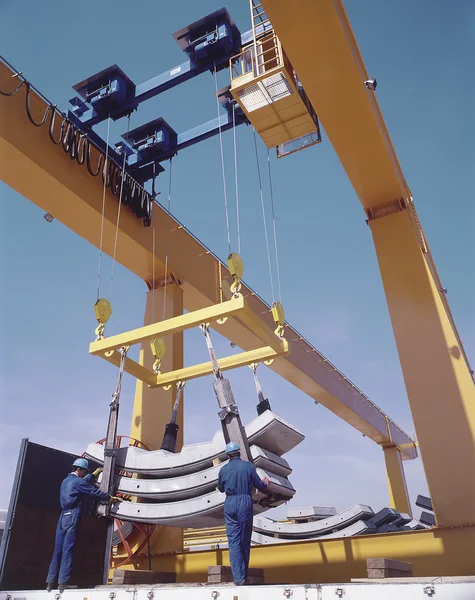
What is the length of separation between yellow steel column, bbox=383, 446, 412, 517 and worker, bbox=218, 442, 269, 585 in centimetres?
1412

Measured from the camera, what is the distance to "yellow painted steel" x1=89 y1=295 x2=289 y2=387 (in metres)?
4.64

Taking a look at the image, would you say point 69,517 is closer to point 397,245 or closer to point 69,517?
point 69,517

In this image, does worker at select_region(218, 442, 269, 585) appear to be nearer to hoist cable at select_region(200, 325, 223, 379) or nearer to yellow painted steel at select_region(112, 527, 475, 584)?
hoist cable at select_region(200, 325, 223, 379)

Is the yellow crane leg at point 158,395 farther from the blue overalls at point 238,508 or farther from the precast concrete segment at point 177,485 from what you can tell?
the blue overalls at point 238,508

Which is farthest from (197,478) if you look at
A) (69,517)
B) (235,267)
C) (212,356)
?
(235,267)

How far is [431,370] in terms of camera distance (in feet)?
21.4

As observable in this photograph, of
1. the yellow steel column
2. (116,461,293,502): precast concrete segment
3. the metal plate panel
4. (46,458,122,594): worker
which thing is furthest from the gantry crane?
the yellow steel column

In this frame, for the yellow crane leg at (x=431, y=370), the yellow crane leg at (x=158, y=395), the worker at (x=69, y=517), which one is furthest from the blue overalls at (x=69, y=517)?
the yellow crane leg at (x=431, y=370)

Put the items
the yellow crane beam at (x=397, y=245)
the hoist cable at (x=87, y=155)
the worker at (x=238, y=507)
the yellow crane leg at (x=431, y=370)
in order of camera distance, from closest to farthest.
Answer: the worker at (x=238, y=507) → the yellow crane beam at (x=397, y=245) → the yellow crane leg at (x=431, y=370) → the hoist cable at (x=87, y=155)

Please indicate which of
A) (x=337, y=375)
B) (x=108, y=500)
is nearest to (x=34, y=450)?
(x=108, y=500)

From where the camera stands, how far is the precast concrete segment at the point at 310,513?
26.6 ft

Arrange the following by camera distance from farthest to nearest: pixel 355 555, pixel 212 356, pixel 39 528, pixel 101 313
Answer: pixel 355 555, pixel 101 313, pixel 39 528, pixel 212 356

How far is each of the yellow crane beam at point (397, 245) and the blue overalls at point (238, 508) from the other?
9.59 feet

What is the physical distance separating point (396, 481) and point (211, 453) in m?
14.6
